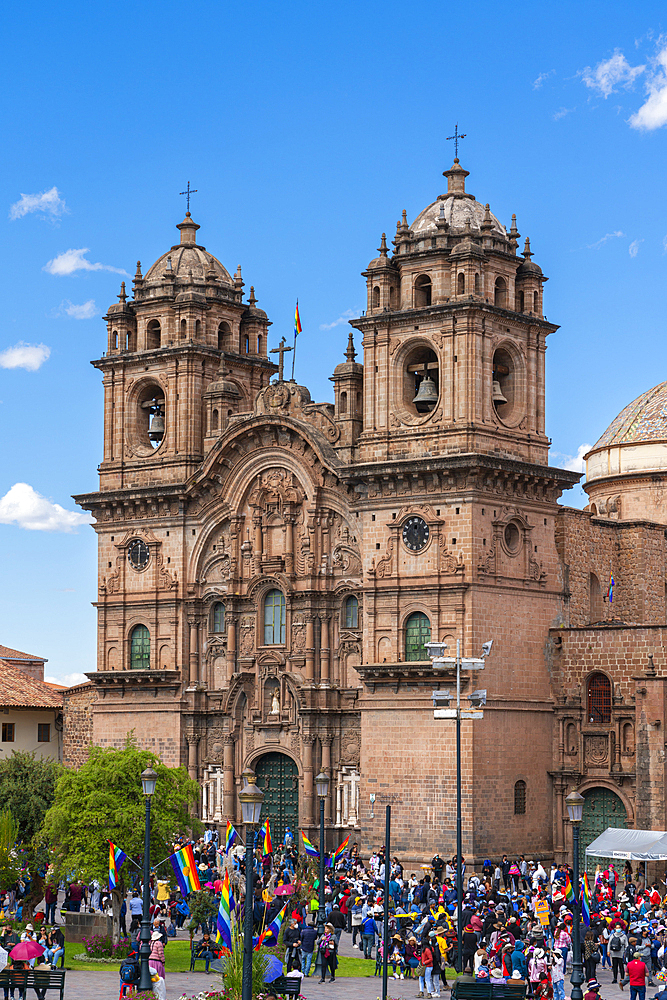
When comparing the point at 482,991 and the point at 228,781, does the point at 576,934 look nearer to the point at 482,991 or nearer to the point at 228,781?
the point at 482,991

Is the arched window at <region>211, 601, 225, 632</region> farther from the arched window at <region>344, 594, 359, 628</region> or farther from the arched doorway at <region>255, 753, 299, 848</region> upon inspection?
the arched window at <region>344, 594, 359, 628</region>

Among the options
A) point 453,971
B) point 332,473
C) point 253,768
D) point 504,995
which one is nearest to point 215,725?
point 253,768

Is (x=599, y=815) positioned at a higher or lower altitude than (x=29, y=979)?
higher

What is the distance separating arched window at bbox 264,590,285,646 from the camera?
5512 centimetres

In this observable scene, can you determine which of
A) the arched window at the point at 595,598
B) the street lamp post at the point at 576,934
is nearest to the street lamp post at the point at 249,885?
the street lamp post at the point at 576,934

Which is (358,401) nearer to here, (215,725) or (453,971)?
(215,725)

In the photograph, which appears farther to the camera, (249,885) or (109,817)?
(109,817)

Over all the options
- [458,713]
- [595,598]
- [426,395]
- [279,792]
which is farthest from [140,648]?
[458,713]

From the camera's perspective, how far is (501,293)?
172ft

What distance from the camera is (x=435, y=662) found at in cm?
4081

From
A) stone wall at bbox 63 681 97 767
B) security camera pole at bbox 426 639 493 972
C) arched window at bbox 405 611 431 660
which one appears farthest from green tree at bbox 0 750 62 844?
security camera pole at bbox 426 639 493 972

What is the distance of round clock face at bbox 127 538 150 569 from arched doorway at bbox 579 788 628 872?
17904mm

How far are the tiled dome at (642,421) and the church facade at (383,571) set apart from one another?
20.5ft

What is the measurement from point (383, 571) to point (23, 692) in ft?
77.6
